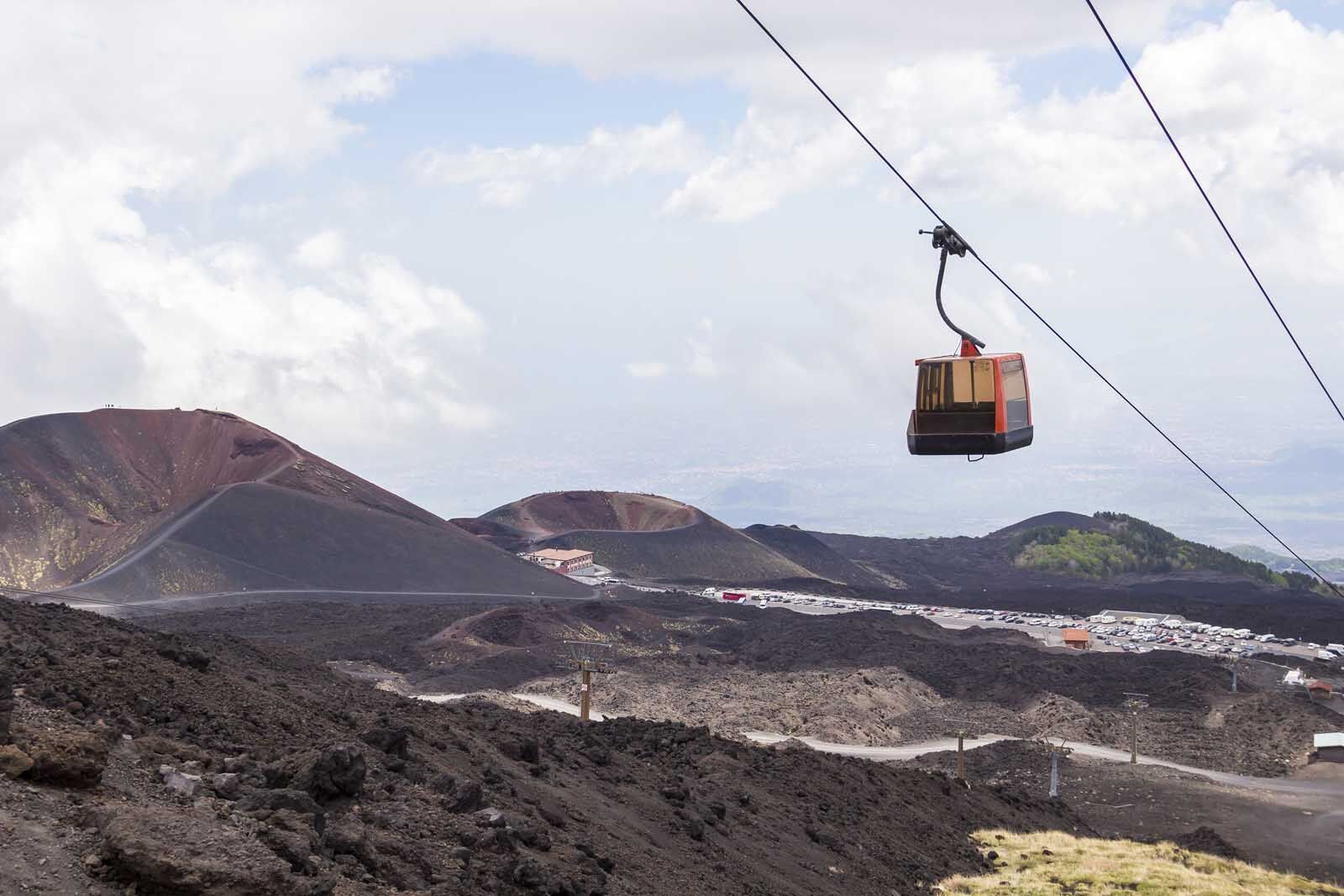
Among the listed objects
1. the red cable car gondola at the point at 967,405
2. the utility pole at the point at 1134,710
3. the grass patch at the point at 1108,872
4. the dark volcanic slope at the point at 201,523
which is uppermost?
the dark volcanic slope at the point at 201,523

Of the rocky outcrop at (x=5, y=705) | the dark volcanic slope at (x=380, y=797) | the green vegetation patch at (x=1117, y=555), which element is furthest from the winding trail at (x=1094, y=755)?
the green vegetation patch at (x=1117, y=555)

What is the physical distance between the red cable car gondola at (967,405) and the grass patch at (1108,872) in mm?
10810

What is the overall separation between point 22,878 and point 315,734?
7293mm

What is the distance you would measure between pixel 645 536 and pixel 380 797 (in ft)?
362

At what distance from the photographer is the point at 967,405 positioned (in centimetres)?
1506

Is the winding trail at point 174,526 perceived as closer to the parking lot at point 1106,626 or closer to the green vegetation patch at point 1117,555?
the parking lot at point 1106,626

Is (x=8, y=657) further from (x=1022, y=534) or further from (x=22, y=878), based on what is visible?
(x=1022, y=534)

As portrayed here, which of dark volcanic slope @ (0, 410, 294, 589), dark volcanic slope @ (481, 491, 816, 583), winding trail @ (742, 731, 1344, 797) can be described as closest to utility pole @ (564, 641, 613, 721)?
winding trail @ (742, 731, 1344, 797)

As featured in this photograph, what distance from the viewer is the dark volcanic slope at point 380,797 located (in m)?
10.1

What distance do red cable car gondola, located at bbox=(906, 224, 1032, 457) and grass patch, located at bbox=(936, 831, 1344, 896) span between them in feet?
35.5

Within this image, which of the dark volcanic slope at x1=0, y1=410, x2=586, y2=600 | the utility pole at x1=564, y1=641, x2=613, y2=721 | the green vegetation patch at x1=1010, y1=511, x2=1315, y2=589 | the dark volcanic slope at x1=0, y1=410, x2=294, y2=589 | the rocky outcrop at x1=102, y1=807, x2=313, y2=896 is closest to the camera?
the rocky outcrop at x1=102, y1=807, x2=313, y2=896

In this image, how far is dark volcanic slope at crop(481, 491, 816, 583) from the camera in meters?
119

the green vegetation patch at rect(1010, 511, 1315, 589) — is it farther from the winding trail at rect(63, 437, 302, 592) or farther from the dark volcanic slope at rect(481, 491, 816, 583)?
the winding trail at rect(63, 437, 302, 592)

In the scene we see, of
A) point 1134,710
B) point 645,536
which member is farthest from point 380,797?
point 645,536
